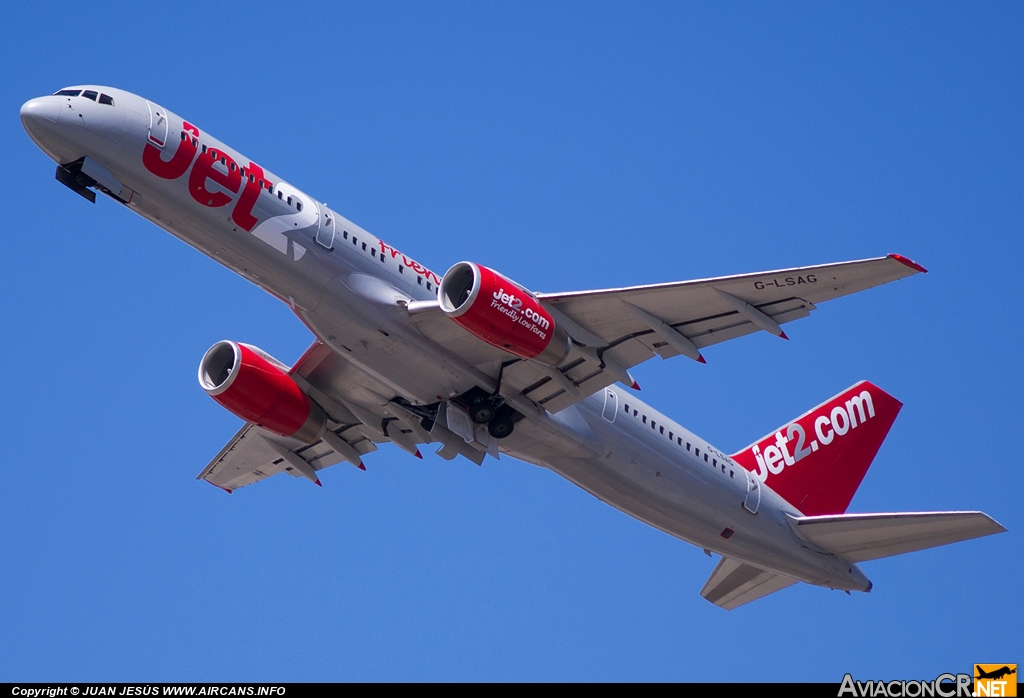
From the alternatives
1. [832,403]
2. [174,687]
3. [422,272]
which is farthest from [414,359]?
[832,403]

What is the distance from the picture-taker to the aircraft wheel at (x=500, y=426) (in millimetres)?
29516

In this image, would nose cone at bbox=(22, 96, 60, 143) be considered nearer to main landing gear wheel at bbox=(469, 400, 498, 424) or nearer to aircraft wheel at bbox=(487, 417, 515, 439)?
main landing gear wheel at bbox=(469, 400, 498, 424)

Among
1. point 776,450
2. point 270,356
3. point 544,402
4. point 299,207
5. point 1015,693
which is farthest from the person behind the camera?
point 776,450

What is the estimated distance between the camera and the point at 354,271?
1063 inches

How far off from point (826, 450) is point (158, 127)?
70.3 feet

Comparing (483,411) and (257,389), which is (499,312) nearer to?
(483,411)

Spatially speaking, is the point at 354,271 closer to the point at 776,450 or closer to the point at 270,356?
the point at 270,356

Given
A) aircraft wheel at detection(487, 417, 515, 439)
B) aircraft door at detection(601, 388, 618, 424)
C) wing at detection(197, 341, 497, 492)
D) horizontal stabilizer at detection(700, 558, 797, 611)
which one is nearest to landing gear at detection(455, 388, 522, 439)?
aircraft wheel at detection(487, 417, 515, 439)

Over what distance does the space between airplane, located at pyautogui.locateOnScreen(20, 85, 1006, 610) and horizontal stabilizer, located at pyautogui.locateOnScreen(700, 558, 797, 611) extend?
0.06m

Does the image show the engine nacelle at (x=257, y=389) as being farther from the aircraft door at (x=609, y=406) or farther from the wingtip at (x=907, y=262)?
the wingtip at (x=907, y=262)

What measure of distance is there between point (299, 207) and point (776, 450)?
16.3 m

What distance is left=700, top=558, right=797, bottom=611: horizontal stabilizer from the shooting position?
34.6 m

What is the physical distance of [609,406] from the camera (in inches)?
1210

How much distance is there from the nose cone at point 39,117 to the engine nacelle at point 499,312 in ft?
29.2
